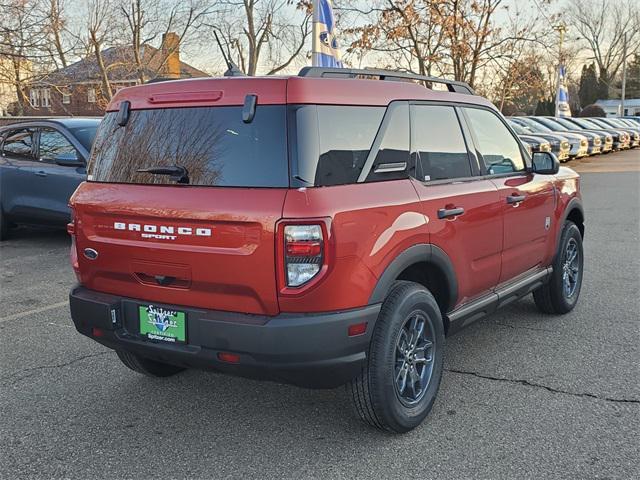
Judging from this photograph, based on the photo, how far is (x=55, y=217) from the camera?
8.58m

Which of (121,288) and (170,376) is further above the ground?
(121,288)

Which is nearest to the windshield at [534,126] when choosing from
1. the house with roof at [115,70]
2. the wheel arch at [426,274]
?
the house with roof at [115,70]

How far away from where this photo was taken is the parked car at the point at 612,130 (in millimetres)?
27398

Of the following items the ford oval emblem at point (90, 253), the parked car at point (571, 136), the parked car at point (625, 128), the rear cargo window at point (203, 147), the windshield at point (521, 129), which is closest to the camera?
the rear cargo window at point (203, 147)

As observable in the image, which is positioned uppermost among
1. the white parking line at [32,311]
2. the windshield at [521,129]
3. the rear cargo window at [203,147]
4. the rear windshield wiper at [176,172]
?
the windshield at [521,129]

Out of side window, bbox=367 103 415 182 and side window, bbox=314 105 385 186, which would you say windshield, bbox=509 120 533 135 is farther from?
side window, bbox=314 105 385 186

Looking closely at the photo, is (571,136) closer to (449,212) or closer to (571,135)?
(571,135)

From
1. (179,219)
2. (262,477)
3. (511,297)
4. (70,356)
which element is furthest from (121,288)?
(511,297)

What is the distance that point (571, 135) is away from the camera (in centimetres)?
2244

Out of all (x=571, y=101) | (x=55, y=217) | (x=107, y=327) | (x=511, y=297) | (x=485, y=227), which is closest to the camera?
(x=107, y=327)

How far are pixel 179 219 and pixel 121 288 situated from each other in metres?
0.59

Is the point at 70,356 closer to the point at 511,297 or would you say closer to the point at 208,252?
the point at 208,252

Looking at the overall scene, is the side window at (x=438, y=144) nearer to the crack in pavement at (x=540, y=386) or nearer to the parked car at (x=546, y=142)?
the crack in pavement at (x=540, y=386)

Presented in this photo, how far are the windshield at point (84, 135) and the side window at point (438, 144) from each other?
5.66 meters
